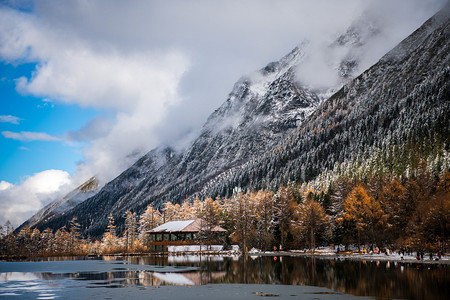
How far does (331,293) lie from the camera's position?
30.8 metres

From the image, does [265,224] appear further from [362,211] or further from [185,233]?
→ [362,211]

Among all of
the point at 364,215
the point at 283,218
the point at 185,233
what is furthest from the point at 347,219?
the point at 185,233

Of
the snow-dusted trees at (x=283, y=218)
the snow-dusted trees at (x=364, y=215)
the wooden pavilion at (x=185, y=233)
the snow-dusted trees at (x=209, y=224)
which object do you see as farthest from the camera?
the wooden pavilion at (x=185, y=233)

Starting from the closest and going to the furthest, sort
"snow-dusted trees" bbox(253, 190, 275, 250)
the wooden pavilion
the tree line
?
the tree line < "snow-dusted trees" bbox(253, 190, 275, 250) < the wooden pavilion

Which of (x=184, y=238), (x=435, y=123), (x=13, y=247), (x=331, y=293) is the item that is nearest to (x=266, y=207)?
(x=184, y=238)

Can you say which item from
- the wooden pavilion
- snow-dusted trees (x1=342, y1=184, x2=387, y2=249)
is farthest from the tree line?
the wooden pavilion

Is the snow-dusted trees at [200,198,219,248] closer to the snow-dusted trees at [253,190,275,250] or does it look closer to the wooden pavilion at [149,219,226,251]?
the wooden pavilion at [149,219,226,251]

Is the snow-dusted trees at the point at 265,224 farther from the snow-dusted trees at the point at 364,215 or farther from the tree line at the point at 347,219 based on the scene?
the snow-dusted trees at the point at 364,215

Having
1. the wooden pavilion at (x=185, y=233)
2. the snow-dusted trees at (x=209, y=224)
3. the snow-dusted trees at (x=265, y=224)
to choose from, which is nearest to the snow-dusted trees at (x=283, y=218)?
the snow-dusted trees at (x=265, y=224)

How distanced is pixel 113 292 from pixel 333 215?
77065 mm

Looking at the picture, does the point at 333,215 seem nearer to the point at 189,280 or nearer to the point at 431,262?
the point at 431,262

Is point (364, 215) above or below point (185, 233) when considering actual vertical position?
above

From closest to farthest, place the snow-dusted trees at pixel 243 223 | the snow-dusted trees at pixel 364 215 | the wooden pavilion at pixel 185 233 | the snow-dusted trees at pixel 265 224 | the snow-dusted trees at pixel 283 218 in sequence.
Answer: the snow-dusted trees at pixel 364 215 → the snow-dusted trees at pixel 283 218 → the snow-dusted trees at pixel 265 224 → the snow-dusted trees at pixel 243 223 → the wooden pavilion at pixel 185 233

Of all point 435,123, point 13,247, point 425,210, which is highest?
point 435,123
